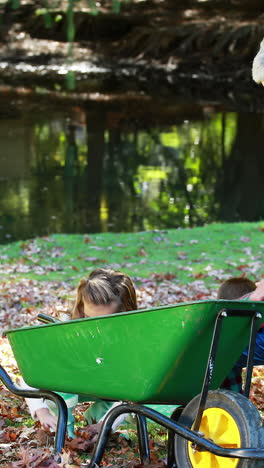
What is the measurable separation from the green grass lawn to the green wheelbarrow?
5606mm

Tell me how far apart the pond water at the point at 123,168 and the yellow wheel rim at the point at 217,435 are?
966 centimetres

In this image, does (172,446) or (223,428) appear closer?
(223,428)

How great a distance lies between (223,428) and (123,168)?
49.6ft

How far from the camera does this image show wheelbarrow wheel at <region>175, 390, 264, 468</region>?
283 centimetres

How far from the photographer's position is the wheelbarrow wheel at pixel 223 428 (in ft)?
9.29

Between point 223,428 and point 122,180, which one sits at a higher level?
point 223,428

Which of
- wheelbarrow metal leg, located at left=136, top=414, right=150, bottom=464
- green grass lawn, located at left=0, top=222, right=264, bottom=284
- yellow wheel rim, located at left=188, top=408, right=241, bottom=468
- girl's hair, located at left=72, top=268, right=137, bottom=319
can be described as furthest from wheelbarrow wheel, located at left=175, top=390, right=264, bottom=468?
green grass lawn, located at left=0, top=222, right=264, bottom=284

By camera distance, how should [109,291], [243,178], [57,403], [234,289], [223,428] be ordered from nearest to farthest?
[223,428] < [57,403] < [109,291] < [234,289] < [243,178]

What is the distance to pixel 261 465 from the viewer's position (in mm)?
2902

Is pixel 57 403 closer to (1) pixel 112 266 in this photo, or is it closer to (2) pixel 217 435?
(2) pixel 217 435

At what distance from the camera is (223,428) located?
296 cm

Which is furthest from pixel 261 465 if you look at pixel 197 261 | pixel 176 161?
pixel 176 161

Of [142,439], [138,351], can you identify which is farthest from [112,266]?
[138,351]

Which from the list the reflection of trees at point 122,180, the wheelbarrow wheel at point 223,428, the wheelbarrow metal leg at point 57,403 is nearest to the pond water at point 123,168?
the reflection of trees at point 122,180
